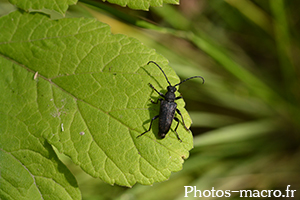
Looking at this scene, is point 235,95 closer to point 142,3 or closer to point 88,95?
point 142,3

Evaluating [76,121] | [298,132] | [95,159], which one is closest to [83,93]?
[76,121]

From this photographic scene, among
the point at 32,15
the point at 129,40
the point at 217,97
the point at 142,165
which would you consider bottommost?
the point at 142,165

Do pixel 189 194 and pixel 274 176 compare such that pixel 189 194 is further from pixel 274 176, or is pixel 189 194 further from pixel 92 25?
pixel 92 25

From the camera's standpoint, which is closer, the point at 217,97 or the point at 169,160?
the point at 169,160

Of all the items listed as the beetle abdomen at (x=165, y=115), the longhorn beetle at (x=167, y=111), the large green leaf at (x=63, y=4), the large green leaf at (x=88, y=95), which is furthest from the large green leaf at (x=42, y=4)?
the beetle abdomen at (x=165, y=115)

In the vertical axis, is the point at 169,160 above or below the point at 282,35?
below

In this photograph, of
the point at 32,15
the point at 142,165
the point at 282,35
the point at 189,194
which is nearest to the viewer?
the point at 142,165

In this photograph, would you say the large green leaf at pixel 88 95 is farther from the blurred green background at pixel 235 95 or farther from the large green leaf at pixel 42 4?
the blurred green background at pixel 235 95

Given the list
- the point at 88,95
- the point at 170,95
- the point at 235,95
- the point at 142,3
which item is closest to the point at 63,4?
the point at 142,3
